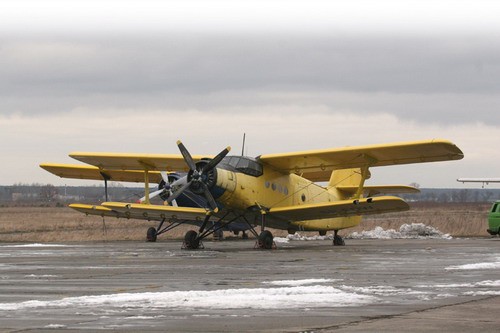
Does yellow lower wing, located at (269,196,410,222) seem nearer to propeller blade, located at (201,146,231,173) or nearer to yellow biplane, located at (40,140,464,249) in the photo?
yellow biplane, located at (40,140,464,249)

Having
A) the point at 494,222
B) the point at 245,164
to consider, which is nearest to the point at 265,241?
the point at 245,164

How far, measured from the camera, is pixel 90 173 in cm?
3925

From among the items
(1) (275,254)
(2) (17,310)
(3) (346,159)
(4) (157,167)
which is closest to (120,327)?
(2) (17,310)

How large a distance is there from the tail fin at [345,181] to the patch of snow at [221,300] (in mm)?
22686

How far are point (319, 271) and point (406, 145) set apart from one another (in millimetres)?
11057

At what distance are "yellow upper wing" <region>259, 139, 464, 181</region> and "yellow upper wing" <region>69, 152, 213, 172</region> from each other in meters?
3.61

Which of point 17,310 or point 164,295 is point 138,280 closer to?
point 164,295

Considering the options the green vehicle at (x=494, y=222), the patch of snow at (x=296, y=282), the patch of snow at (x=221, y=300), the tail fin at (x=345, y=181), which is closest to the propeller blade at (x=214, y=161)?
the tail fin at (x=345, y=181)

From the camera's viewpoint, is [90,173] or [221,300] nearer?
[221,300]

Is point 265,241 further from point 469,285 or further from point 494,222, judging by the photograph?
point 494,222

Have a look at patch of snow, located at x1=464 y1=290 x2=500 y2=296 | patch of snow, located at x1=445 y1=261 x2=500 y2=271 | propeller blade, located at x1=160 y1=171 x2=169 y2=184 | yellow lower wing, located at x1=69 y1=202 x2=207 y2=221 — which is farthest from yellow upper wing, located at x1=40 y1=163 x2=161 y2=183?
patch of snow, located at x1=464 y1=290 x2=500 y2=296

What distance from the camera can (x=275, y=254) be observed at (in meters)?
26.0

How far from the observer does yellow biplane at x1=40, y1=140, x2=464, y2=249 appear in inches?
1154

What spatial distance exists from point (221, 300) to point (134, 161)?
22035mm
